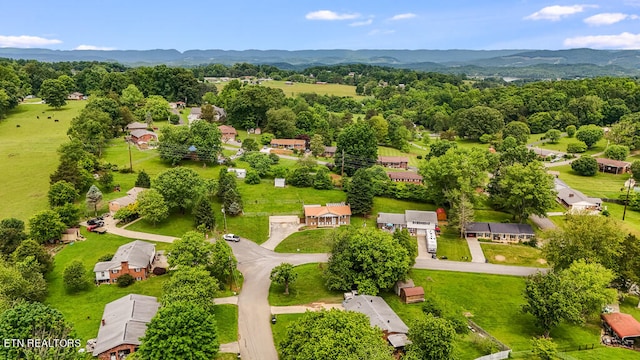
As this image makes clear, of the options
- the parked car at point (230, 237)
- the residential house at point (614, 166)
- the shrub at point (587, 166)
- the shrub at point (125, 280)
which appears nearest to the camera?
the shrub at point (125, 280)

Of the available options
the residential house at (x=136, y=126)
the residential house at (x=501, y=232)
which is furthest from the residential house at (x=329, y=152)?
the residential house at (x=136, y=126)

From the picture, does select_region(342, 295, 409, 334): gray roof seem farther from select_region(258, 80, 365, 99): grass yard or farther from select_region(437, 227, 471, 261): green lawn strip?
select_region(258, 80, 365, 99): grass yard

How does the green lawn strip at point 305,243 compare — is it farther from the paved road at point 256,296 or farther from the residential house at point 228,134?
the residential house at point 228,134

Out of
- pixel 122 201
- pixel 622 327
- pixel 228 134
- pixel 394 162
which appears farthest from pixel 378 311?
pixel 228 134

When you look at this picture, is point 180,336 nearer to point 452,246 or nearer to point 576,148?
point 452,246

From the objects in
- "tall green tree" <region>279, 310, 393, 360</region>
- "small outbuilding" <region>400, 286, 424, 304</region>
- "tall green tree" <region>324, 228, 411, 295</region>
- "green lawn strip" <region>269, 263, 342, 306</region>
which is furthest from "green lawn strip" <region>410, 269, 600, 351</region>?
"tall green tree" <region>279, 310, 393, 360</region>

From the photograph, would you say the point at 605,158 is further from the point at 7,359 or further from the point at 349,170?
the point at 7,359

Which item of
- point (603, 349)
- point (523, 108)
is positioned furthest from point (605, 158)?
point (603, 349)
